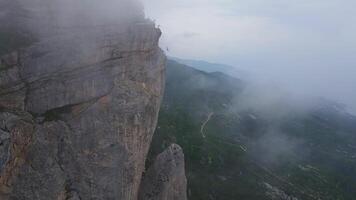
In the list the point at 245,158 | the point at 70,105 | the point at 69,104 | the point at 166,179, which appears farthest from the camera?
the point at 245,158

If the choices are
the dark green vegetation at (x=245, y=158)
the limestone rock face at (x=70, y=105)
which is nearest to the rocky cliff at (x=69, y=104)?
the limestone rock face at (x=70, y=105)

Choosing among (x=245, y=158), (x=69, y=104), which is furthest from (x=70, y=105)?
(x=245, y=158)

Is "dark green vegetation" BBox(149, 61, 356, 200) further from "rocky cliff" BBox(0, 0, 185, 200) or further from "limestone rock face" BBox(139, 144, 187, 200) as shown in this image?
"rocky cliff" BBox(0, 0, 185, 200)

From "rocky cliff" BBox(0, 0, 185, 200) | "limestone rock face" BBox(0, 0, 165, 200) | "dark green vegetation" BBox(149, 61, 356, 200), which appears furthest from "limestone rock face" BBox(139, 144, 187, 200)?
"dark green vegetation" BBox(149, 61, 356, 200)

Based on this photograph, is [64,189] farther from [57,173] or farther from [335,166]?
[335,166]

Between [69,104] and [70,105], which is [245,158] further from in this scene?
[69,104]

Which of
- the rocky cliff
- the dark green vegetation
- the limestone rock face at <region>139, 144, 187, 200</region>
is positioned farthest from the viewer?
the dark green vegetation
